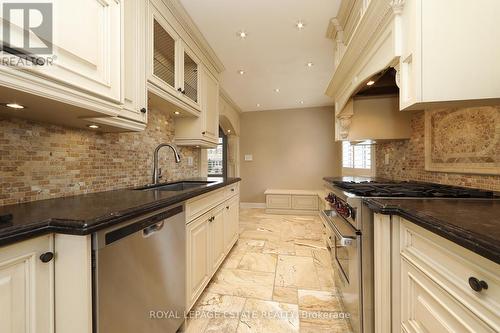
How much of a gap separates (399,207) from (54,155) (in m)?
1.92

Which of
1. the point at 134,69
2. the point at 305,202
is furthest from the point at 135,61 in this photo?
the point at 305,202

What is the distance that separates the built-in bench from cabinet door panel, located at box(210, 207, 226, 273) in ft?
8.91

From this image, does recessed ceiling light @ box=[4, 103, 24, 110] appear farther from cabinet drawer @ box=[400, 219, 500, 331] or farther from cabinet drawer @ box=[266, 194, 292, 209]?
cabinet drawer @ box=[266, 194, 292, 209]

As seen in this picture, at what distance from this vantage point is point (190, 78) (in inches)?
88.2

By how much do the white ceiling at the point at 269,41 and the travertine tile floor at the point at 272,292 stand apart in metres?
2.54

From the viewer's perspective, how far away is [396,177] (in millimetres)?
2445

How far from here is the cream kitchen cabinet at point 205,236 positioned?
1.52 meters

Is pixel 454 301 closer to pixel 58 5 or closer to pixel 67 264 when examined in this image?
pixel 67 264

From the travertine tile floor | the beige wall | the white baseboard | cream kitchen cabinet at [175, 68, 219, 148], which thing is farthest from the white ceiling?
the white baseboard

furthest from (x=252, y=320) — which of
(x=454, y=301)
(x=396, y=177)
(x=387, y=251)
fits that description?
(x=396, y=177)

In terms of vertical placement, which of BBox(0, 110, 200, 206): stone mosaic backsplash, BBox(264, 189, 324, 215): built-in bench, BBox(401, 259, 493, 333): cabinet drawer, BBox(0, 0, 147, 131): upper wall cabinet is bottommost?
BBox(264, 189, 324, 215): built-in bench

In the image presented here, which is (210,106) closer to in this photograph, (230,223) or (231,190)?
(231,190)

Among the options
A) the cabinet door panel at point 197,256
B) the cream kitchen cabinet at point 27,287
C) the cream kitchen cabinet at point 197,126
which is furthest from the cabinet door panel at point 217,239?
the cream kitchen cabinet at point 27,287

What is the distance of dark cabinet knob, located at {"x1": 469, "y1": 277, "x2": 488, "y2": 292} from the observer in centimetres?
58
